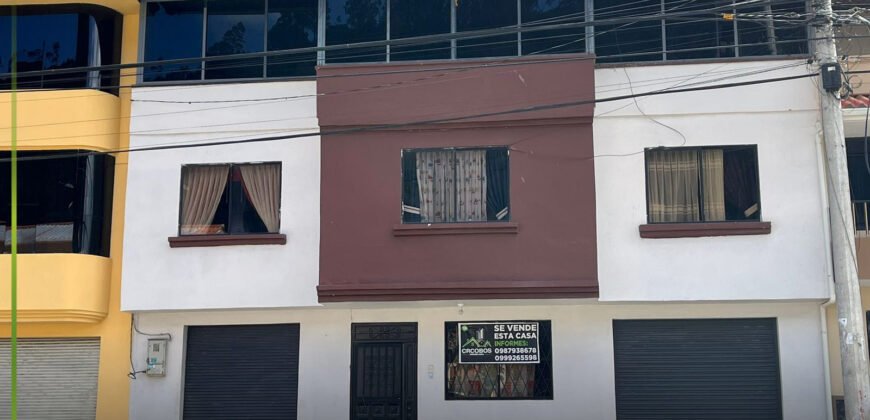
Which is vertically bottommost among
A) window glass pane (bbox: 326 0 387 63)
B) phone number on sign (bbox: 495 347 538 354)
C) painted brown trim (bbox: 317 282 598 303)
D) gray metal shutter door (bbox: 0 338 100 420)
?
gray metal shutter door (bbox: 0 338 100 420)

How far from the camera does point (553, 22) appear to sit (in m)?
15.6

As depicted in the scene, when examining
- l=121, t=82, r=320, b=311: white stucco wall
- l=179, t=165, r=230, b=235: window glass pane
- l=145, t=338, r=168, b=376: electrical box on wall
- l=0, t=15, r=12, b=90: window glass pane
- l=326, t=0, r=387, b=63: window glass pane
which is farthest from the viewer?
l=0, t=15, r=12, b=90: window glass pane

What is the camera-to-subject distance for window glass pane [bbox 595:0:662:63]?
15.3 m

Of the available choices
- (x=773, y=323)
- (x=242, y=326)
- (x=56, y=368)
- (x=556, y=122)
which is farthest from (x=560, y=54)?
(x=56, y=368)

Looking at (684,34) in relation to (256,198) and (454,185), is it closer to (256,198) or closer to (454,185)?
(454,185)

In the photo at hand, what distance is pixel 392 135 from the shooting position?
14.8 meters

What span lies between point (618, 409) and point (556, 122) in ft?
15.1

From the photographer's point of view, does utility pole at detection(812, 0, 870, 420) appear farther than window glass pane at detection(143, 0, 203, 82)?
No

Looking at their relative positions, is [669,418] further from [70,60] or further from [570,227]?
[70,60]

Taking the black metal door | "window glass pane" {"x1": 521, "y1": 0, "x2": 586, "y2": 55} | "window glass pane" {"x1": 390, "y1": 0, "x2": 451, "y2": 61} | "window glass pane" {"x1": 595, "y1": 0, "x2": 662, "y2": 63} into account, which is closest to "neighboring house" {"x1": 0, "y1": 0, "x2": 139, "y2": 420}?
the black metal door

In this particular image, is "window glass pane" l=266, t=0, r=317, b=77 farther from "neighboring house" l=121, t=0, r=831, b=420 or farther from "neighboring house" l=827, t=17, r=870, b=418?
"neighboring house" l=827, t=17, r=870, b=418

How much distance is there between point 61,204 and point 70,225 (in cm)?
46

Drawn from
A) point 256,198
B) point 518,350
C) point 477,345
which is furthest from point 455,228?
point 256,198

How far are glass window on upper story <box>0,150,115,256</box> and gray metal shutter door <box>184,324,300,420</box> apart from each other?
2342mm
